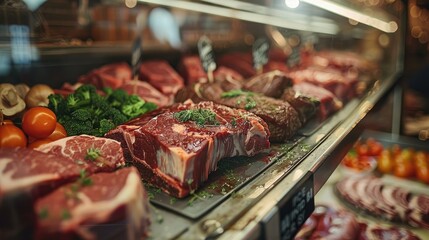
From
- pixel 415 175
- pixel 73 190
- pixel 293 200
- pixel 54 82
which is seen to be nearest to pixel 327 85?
pixel 415 175

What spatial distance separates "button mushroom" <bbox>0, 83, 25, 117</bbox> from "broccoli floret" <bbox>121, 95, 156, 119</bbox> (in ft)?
2.17

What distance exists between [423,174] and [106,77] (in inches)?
135

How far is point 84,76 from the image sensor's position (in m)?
3.39

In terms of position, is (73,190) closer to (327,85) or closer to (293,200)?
(293,200)

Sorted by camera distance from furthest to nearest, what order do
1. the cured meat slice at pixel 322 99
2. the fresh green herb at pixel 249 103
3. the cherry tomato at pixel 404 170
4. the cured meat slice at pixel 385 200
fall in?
the cherry tomato at pixel 404 170, the cured meat slice at pixel 385 200, the cured meat slice at pixel 322 99, the fresh green herb at pixel 249 103

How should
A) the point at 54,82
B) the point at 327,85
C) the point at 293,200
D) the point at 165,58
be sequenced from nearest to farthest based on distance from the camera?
the point at 293,200 → the point at 54,82 → the point at 327,85 → the point at 165,58

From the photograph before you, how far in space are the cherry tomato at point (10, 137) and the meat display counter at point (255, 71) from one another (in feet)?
2.14

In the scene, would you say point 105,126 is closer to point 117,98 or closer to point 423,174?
point 117,98

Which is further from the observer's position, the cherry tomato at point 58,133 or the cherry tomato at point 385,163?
the cherry tomato at point 385,163

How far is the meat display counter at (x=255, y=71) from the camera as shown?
146 centimetres

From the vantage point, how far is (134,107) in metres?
2.53

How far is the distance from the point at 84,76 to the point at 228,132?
2043 millimetres

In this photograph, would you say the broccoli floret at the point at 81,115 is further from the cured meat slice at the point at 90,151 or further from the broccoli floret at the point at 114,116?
the cured meat slice at the point at 90,151

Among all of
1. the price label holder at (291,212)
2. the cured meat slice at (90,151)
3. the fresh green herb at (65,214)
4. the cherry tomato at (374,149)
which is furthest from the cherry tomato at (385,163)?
the fresh green herb at (65,214)
